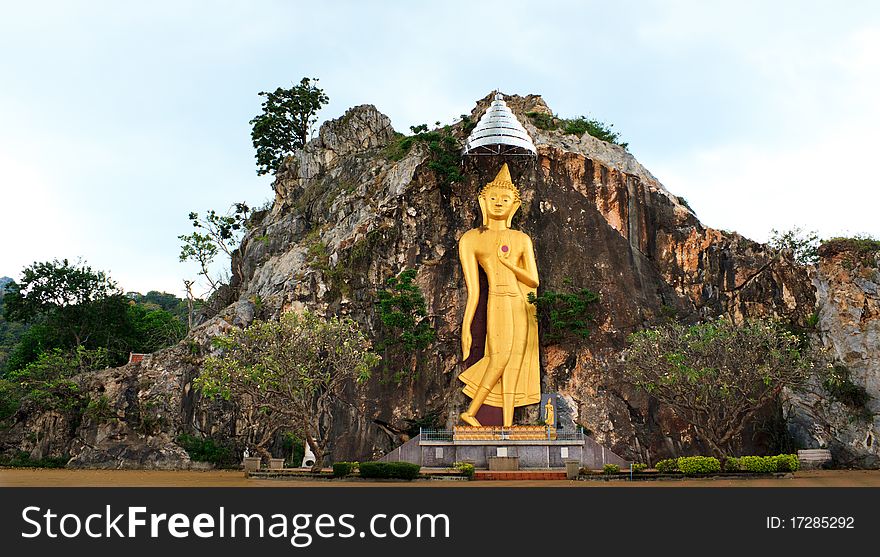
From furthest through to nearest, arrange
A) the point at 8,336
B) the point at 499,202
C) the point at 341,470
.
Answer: the point at 8,336 → the point at 499,202 → the point at 341,470

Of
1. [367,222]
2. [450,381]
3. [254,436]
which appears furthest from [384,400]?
[367,222]

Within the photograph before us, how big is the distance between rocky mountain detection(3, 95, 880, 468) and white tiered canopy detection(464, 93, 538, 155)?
1.33 metres

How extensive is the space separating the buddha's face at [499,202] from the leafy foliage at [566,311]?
4.18m

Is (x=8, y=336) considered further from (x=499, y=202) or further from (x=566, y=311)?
Answer: (x=566, y=311)

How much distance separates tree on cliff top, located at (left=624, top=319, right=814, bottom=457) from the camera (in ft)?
89.1

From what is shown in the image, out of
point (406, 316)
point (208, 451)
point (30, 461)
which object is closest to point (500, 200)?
point (406, 316)

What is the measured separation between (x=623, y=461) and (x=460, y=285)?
439 inches

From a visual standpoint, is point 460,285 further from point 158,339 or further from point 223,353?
point 158,339

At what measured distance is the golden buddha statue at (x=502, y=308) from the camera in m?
35.1

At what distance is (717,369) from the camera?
2730cm

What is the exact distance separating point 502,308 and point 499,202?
5.20 m

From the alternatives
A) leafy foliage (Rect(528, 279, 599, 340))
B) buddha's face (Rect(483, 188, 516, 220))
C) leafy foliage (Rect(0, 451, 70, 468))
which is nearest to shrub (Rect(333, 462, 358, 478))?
leafy foliage (Rect(528, 279, 599, 340))

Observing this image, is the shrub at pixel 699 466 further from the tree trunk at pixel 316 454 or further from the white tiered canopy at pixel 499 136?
the white tiered canopy at pixel 499 136

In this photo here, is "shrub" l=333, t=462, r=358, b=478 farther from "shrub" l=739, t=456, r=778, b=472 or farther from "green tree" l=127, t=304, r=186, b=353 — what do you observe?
Result: "green tree" l=127, t=304, r=186, b=353
